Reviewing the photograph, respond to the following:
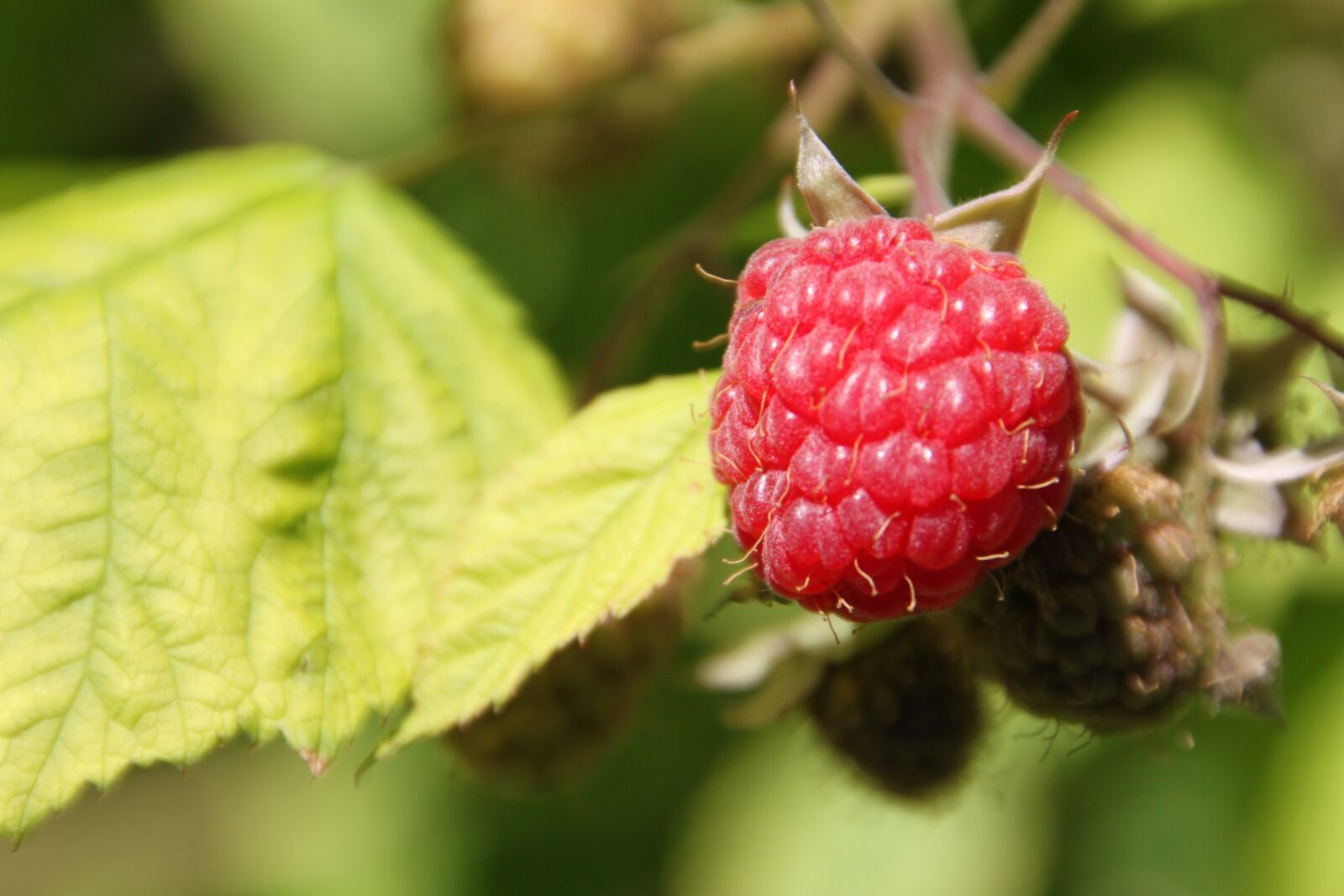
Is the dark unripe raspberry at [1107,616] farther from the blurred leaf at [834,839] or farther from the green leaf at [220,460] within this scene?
the blurred leaf at [834,839]

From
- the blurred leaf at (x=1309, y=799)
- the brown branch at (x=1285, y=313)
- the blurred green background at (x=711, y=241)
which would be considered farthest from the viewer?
the blurred green background at (x=711, y=241)

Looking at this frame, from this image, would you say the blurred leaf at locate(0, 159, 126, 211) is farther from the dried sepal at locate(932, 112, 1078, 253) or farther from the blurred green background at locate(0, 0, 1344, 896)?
the dried sepal at locate(932, 112, 1078, 253)

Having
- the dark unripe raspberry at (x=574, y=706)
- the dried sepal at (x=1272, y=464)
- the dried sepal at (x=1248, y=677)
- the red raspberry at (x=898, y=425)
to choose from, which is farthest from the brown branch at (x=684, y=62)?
the dried sepal at (x=1248, y=677)

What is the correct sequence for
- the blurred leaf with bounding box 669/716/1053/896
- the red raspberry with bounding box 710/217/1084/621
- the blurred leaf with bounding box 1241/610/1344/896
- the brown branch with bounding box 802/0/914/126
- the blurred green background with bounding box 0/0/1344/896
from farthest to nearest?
1. the blurred leaf with bounding box 669/716/1053/896
2. the blurred green background with bounding box 0/0/1344/896
3. the blurred leaf with bounding box 1241/610/1344/896
4. the brown branch with bounding box 802/0/914/126
5. the red raspberry with bounding box 710/217/1084/621

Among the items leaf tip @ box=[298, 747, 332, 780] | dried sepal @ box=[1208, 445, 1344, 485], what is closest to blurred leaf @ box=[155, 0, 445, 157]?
leaf tip @ box=[298, 747, 332, 780]

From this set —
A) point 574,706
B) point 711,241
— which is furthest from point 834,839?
point 711,241

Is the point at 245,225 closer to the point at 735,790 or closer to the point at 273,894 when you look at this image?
the point at 735,790

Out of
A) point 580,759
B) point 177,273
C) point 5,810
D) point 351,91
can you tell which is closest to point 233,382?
point 177,273
